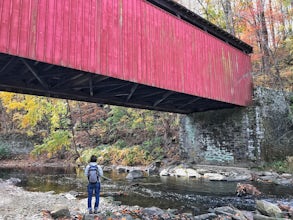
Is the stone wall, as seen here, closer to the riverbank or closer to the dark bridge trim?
→ the dark bridge trim

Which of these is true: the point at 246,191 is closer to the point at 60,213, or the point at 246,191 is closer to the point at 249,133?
the point at 249,133

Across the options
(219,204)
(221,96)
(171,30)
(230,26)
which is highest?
(230,26)

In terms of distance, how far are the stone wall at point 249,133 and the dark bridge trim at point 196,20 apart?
8.51ft

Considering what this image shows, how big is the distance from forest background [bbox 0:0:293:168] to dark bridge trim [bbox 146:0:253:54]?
2521 millimetres

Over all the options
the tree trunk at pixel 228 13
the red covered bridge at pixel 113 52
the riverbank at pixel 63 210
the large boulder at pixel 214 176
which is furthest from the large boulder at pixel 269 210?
the tree trunk at pixel 228 13

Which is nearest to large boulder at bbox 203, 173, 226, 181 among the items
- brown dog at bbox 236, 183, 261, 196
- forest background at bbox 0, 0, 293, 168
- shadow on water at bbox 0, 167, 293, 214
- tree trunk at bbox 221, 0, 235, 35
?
shadow on water at bbox 0, 167, 293, 214

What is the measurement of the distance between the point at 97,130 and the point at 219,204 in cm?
1812

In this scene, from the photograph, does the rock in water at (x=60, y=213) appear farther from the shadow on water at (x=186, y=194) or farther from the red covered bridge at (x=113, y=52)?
the red covered bridge at (x=113, y=52)

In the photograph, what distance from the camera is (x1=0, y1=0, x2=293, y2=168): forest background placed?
1680 cm

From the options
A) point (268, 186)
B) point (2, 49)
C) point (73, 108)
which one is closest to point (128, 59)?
point (2, 49)

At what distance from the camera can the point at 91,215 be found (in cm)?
531

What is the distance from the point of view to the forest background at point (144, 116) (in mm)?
16797

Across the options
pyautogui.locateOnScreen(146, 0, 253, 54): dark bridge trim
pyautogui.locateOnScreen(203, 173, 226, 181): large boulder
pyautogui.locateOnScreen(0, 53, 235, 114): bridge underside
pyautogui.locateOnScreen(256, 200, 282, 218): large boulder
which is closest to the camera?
pyautogui.locateOnScreen(256, 200, 282, 218): large boulder

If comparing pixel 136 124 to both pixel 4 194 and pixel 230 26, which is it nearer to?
pixel 230 26
